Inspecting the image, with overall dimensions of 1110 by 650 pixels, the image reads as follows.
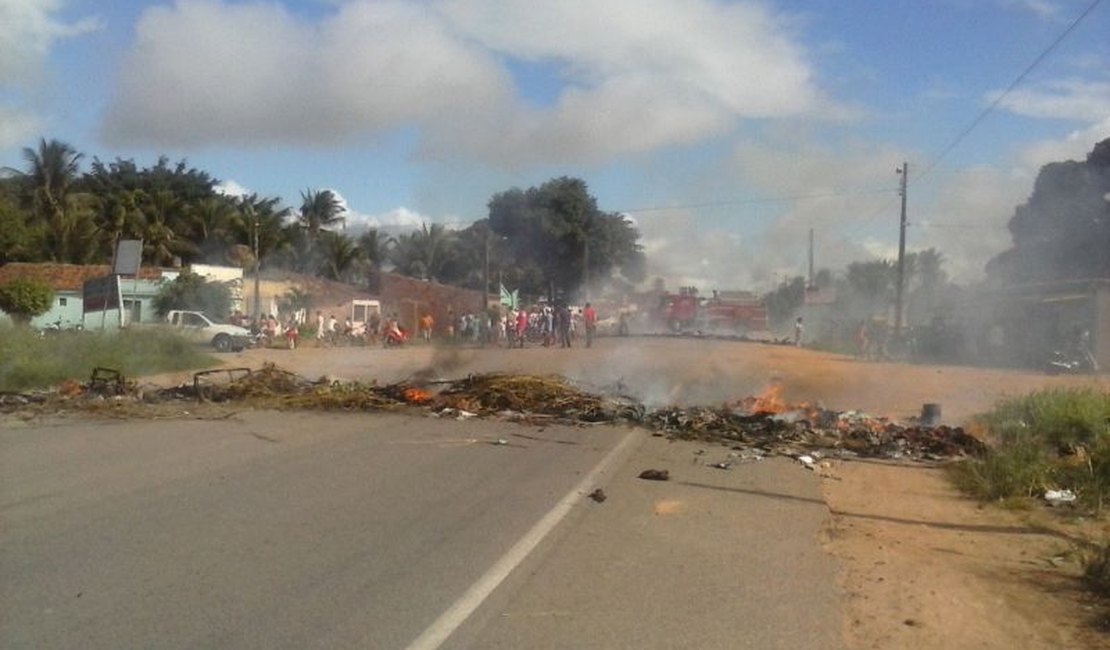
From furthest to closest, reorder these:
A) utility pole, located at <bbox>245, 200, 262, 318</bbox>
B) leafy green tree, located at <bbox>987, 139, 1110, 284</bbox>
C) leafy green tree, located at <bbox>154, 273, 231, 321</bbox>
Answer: utility pole, located at <bbox>245, 200, 262, 318</bbox> → leafy green tree, located at <bbox>154, 273, 231, 321</bbox> → leafy green tree, located at <bbox>987, 139, 1110, 284</bbox>

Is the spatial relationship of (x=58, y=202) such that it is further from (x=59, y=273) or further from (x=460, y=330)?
(x=460, y=330)

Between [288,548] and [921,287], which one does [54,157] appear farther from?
[288,548]

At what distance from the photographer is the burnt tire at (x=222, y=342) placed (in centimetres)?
3825

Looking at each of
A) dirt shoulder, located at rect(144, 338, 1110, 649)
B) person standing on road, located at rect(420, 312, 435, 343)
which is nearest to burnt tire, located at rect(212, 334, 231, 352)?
person standing on road, located at rect(420, 312, 435, 343)

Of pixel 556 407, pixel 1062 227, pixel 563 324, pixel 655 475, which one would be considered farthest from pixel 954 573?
pixel 1062 227

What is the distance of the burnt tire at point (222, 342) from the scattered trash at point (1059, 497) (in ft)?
105

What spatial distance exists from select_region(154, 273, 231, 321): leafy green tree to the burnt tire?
5.92m

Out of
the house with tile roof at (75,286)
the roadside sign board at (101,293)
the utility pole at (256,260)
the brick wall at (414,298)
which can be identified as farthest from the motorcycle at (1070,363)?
the house with tile roof at (75,286)

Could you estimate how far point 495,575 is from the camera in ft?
22.7

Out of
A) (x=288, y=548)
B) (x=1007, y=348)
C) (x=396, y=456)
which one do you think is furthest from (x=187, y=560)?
(x=1007, y=348)

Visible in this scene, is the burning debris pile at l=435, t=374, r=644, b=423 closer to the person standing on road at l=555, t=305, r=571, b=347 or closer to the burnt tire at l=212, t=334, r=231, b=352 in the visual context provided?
the person standing on road at l=555, t=305, r=571, b=347

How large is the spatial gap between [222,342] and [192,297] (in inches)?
279

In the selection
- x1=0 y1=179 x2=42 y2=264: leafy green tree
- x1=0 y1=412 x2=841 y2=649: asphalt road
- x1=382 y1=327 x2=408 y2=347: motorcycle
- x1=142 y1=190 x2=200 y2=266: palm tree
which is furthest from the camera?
x1=142 y1=190 x2=200 y2=266: palm tree

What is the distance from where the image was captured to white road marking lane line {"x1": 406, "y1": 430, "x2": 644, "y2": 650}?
5.58m
